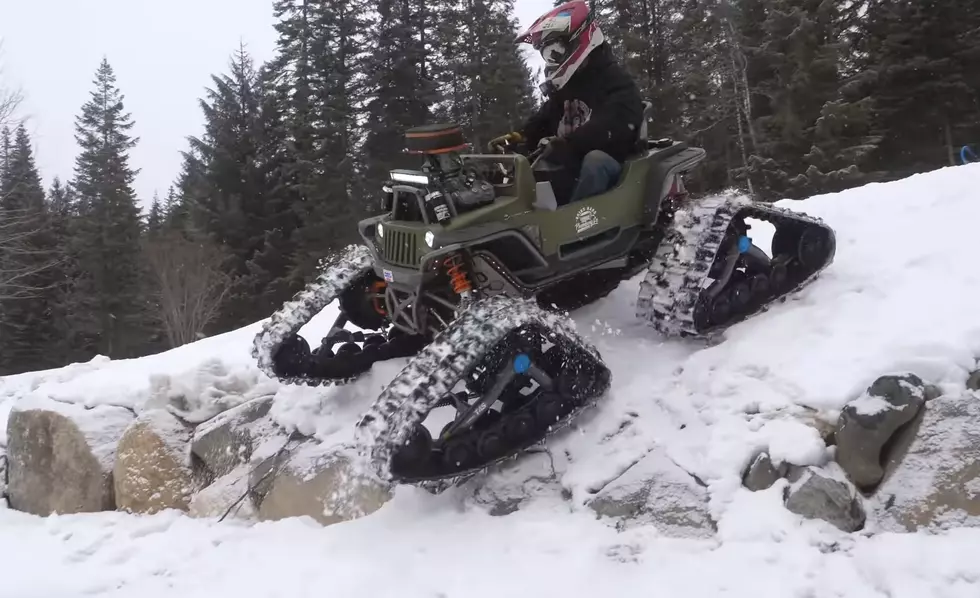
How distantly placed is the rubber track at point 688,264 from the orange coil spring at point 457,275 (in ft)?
3.94

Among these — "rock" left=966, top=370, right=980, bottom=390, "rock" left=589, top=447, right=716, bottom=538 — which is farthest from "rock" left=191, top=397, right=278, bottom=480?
"rock" left=966, top=370, right=980, bottom=390

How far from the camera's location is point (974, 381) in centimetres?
372

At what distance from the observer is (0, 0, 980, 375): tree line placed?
2025cm

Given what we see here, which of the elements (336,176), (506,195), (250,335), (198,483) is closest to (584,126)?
(506,195)

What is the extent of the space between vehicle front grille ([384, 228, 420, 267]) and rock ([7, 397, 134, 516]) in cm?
286

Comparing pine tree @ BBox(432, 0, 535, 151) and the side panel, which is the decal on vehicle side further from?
pine tree @ BBox(432, 0, 535, 151)

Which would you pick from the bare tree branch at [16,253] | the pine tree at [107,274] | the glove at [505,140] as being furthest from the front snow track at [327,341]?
the pine tree at [107,274]

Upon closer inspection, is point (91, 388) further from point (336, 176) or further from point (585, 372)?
point (336, 176)

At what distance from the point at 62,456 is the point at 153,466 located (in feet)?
3.10

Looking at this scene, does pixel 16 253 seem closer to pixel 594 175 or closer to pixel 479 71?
pixel 479 71

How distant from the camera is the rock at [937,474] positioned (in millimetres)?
3295

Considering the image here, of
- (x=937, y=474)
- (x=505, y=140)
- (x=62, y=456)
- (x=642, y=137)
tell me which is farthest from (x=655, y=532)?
(x=62, y=456)

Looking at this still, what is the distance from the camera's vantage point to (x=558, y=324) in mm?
4105

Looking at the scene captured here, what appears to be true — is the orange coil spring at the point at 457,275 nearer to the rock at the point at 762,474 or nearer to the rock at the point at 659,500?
the rock at the point at 659,500
